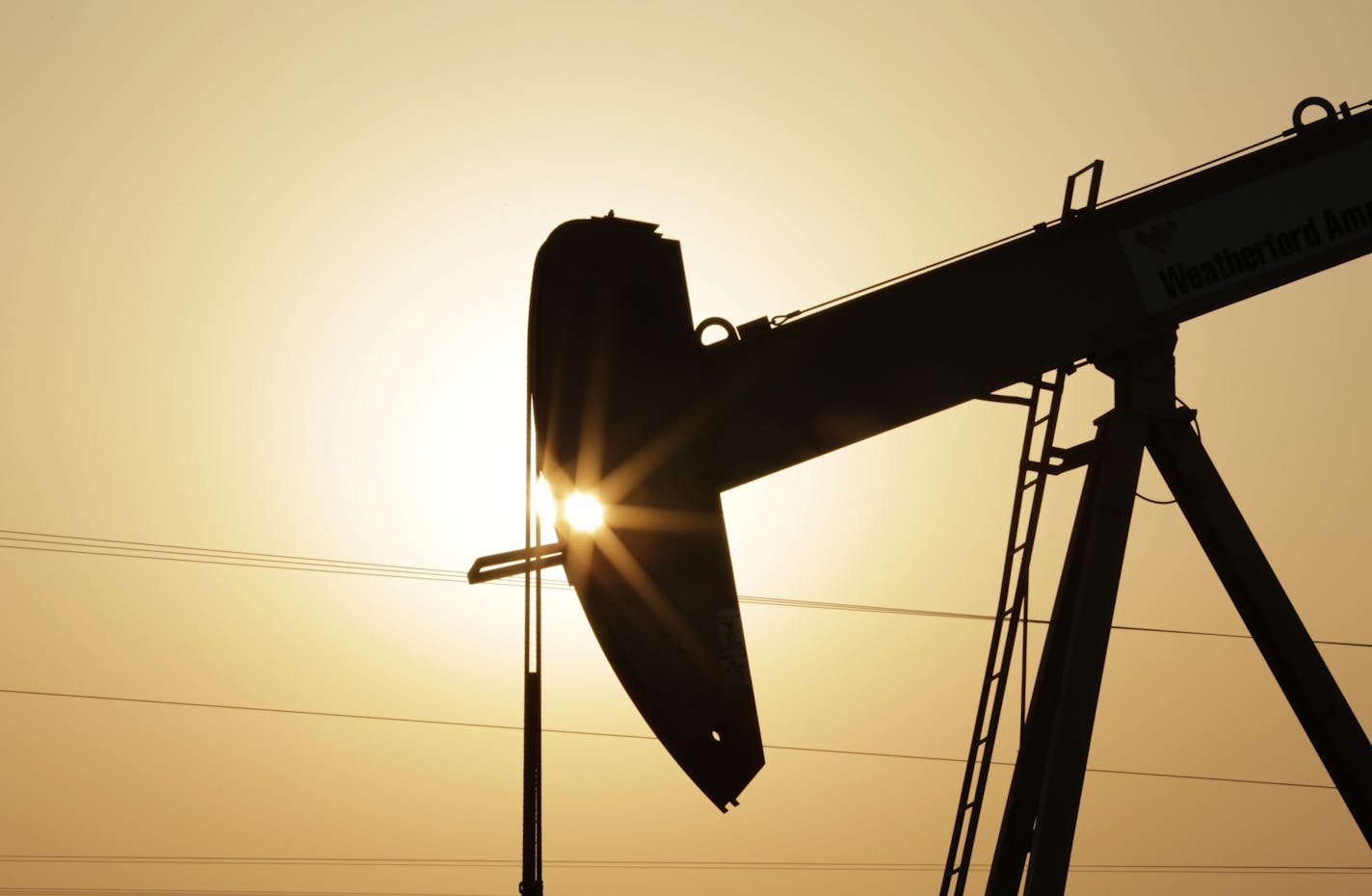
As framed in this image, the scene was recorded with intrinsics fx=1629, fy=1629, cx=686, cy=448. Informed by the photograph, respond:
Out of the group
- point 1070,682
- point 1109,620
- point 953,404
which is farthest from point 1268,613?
point 953,404

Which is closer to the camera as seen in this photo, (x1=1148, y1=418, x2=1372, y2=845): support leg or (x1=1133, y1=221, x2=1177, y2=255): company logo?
(x1=1148, y1=418, x2=1372, y2=845): support leg

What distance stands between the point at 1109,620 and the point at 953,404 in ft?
3.60

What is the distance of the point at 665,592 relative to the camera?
20.5 ft

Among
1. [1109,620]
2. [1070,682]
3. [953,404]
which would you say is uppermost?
[953,404]

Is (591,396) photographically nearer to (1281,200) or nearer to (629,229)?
(629,229)

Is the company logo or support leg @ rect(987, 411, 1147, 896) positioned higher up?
the company logo

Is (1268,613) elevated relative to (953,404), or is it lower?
lower

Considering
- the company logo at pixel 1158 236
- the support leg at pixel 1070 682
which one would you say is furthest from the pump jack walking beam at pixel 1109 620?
the company logo at pixel 1158 236

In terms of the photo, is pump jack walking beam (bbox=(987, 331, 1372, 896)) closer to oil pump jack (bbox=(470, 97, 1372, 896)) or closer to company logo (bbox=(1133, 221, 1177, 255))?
oil pump jack (bbox=(470, 97, 1372, 896))

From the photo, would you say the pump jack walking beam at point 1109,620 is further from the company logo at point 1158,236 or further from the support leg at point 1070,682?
the company logo at point 1158,236

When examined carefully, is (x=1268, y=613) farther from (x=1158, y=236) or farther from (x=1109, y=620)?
(x=1158, y=236)

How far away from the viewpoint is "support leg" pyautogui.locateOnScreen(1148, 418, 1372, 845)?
6.65 m

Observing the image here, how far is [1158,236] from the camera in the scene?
6.95 m

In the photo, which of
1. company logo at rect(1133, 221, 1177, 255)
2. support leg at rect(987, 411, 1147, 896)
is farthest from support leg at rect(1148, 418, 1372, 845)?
company logo at rect(1133, 221, 1177, 255)
